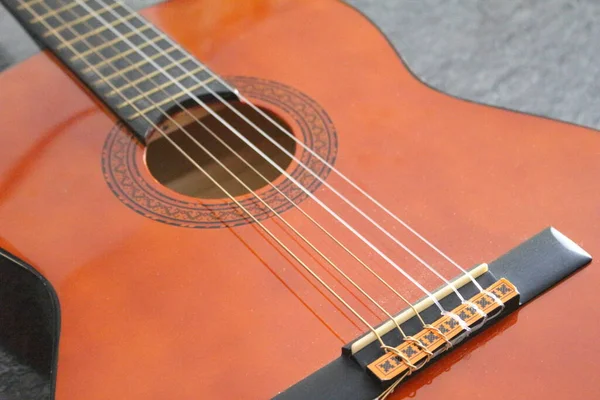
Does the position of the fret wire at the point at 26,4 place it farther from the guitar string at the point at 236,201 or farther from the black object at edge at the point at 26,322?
the black object at edge at the point at 26,322

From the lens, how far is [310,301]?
64 cm

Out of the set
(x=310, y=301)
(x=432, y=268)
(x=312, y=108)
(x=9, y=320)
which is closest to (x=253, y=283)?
(x=310, y=301)

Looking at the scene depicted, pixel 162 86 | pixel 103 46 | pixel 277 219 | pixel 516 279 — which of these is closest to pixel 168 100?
pixel 162 86

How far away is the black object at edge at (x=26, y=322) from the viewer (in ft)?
2.36

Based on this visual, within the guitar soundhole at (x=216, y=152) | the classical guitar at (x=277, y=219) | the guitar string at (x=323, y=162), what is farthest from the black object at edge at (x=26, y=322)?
the guitar string at (x=323, y=162)

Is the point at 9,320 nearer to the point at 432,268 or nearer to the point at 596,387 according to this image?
the point at 432,268

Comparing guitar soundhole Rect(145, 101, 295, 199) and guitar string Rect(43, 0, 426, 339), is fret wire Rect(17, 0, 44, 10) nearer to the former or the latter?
guitar string Rect(43, 0, 426, 339)

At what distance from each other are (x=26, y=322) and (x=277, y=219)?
383 mm

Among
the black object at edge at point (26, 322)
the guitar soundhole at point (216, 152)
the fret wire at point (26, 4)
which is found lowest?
the black object at edge at point (26, 322)

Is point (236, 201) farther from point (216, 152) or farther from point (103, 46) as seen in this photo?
point (103, 46)

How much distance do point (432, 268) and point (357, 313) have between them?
9cm

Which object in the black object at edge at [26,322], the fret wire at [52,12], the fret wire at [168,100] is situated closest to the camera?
the black object at edge at [26,322]

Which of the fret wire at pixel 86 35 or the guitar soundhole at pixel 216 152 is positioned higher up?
the fret wire at pixel 86 35

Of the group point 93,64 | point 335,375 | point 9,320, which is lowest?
point 9,320
